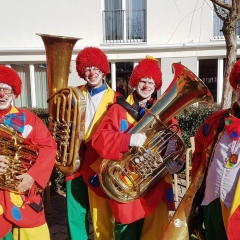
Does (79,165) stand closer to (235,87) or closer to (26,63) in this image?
(235,87)

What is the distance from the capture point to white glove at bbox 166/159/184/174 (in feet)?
8.40

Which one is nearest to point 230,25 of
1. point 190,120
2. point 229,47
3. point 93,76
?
point 229,47

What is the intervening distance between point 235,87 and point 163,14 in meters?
7.99

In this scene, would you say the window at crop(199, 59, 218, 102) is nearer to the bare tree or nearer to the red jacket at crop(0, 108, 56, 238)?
the bare tree

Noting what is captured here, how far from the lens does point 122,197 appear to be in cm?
258

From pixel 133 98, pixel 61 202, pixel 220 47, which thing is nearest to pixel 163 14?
pixel 220 47

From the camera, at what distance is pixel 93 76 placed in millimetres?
3027

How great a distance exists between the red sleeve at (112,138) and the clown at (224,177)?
0.61m

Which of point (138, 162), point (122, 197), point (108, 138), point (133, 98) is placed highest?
point (133, 98)

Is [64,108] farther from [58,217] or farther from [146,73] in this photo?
[58,217]

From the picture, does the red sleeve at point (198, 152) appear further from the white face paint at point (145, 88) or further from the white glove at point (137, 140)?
the white face paint at point (145, 88)

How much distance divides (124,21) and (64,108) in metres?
7.85

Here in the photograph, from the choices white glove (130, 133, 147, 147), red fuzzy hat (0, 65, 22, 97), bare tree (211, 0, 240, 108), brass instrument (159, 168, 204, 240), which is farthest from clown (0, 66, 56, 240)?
bare tree (211, 0, 240, 108)

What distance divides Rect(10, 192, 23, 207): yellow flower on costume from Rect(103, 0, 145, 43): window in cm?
812
